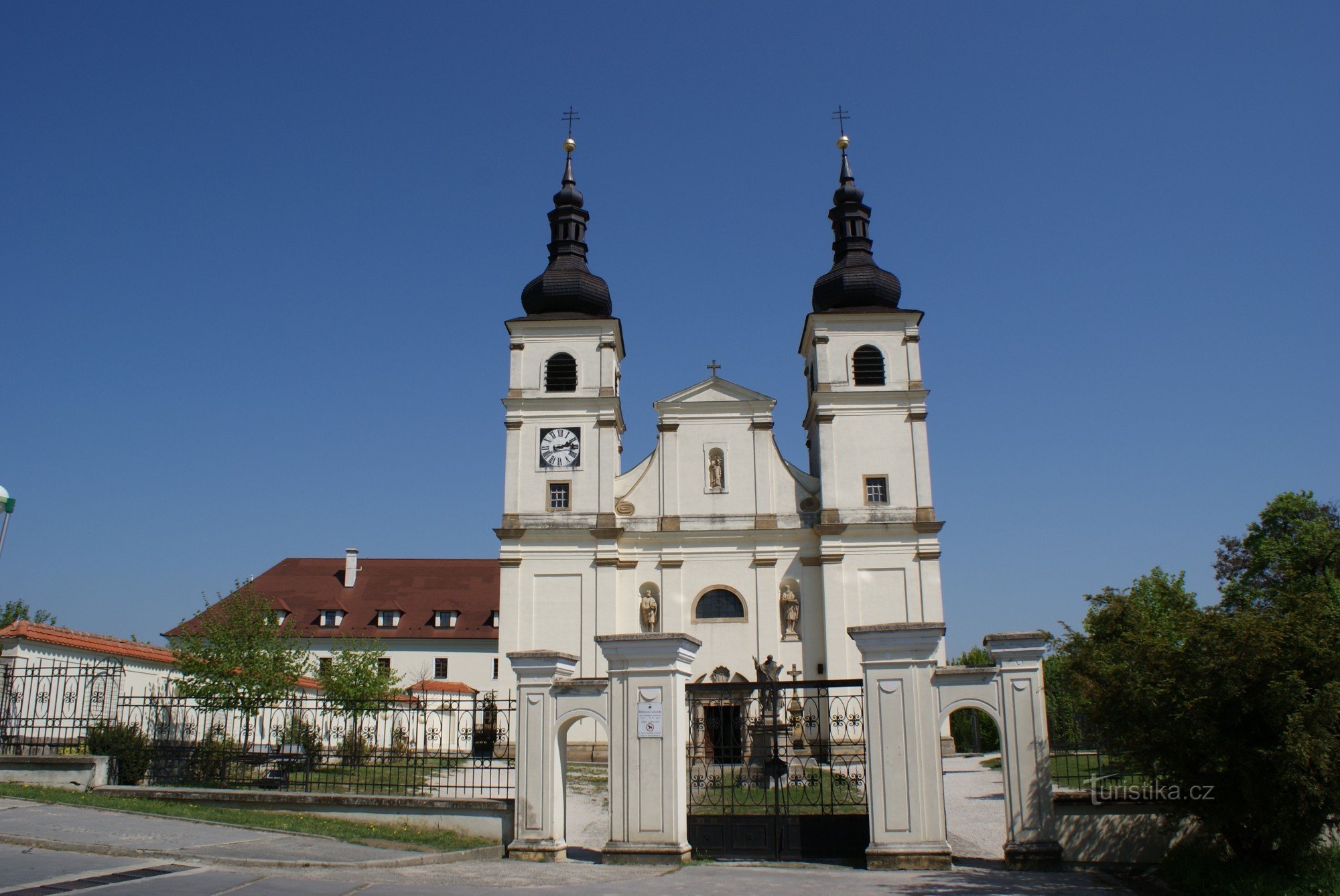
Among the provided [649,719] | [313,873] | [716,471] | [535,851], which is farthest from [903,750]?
[716,471]

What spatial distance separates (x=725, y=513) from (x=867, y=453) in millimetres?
5178

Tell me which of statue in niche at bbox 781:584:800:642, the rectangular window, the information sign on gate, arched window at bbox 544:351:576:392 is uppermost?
arched window at bbox 544:351:576:392

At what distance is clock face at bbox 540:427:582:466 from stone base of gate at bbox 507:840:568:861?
23.0 meters

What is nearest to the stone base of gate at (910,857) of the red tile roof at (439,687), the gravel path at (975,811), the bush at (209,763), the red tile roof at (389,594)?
the gravel path at (975,811)

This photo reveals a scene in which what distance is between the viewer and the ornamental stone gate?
12766 millimetres

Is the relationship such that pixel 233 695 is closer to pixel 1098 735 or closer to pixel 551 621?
pixel 551 621

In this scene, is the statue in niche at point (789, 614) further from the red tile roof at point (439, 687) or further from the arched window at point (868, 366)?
the red tile roof at point (439, 687)

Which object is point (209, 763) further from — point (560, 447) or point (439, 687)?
point (439, 687)

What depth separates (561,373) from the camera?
37.3m

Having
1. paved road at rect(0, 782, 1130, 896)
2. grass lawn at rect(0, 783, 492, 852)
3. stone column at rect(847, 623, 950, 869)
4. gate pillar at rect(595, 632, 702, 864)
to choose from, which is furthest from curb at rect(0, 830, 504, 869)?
stone column at rect(847, 623, 950, 869)

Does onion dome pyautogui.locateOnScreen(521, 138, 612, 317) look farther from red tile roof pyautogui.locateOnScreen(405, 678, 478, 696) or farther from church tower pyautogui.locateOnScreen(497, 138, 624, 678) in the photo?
red tile roof pyautogui.locateOnScreen(405, 678, 478, 696)

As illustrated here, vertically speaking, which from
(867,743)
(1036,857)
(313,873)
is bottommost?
(1036,857)

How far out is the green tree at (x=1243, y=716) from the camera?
10734 mm

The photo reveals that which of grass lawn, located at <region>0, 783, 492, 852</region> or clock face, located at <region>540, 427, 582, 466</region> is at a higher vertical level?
clock face, located at <region>540, 427, 582, 466</region>
